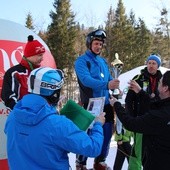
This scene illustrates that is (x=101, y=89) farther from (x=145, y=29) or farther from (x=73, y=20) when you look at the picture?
(x=145, y=29)

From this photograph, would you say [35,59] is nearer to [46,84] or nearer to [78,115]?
[78,115]

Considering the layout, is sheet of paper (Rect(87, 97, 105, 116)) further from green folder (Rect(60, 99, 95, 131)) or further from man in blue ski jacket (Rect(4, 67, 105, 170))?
man in blue ski jacket (Rect(4, 67, 105, 170))

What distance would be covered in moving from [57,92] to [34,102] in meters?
0.21

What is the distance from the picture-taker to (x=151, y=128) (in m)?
3.05

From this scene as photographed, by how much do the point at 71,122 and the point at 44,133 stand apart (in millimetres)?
205

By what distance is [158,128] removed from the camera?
9.91ft

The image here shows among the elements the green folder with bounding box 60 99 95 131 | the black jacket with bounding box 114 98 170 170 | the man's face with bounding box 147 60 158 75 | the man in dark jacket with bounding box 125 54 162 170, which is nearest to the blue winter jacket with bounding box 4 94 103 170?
the green folder with bounding box 60 99 95 131

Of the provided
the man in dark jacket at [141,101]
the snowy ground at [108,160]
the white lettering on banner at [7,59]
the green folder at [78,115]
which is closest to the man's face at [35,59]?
the white lettering on banner at [7,59]

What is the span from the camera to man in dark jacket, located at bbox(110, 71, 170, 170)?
301 centimetres

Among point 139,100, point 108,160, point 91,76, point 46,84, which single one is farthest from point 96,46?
point 108,160

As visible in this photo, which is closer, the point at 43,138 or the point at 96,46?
the point at 43,138

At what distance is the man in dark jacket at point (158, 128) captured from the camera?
118 inches

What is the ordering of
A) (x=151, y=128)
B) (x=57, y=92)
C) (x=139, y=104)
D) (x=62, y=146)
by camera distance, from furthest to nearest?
1. (x=139, y=104)
2. (x=151, y=128)
3. (x=57, y=92)
4. (x=62, y=146)

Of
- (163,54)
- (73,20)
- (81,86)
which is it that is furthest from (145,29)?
(81,86)
